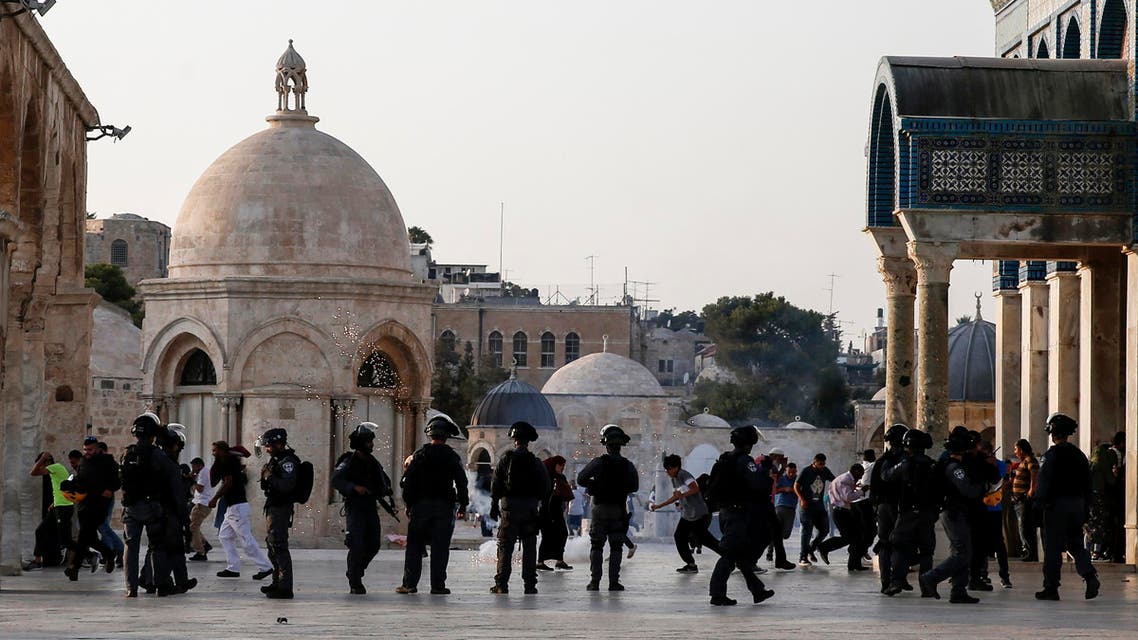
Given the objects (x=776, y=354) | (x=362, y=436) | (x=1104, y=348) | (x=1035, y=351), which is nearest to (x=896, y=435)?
(x=362, y=436)

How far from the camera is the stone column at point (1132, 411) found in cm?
1697

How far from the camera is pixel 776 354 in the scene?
99688 millimetres

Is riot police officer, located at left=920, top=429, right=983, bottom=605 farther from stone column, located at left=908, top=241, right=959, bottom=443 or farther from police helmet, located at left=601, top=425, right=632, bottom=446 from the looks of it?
stone column, located at left=908, top=241, right=959, bottom=443

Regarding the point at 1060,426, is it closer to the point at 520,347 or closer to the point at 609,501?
the point at 609,501

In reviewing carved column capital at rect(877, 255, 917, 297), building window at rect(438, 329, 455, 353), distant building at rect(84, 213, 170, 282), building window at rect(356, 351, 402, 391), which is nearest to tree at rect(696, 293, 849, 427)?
building window at rect(438, 329, 455, 353)

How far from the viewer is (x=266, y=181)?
97.5ft

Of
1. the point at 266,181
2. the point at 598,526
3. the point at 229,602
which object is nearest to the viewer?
the point at 229,602

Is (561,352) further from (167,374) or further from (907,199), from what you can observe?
(907,199)

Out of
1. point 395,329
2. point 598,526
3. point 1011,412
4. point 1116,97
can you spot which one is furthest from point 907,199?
point 395,329

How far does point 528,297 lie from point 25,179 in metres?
90.2

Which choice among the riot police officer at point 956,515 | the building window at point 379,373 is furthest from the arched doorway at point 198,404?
the riot police officer at point 956,515

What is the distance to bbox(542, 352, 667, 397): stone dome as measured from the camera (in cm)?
7075

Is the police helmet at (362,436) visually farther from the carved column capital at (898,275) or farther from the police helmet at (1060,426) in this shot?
the carved column capital at (898,275)

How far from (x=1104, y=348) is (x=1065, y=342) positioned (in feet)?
4.16
